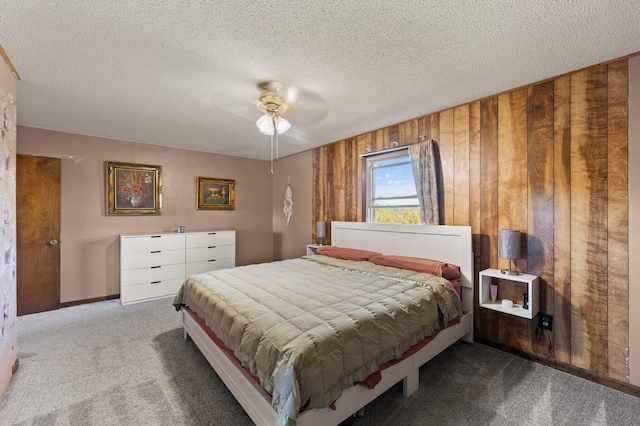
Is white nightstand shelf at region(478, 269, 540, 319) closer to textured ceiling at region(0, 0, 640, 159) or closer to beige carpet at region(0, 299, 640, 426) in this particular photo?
beige carpet at region(0, 299, 640, 426)

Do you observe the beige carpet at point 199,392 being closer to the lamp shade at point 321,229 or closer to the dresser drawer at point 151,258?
the dresser drawer at point 151,258

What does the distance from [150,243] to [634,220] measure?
5406 millimetres

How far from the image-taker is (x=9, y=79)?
7.12 ft

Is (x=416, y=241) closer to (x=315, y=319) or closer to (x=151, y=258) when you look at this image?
(x=315, y=319)

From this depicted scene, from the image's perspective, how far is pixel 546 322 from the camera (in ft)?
7.89

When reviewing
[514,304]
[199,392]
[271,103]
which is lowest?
[199,392]

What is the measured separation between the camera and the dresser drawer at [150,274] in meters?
3.99

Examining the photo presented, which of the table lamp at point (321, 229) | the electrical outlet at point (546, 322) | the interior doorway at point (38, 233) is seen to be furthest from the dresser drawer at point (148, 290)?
the electrical outlet at point (546, 322)

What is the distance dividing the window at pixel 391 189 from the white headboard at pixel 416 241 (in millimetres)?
278

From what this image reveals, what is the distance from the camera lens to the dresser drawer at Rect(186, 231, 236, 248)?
15.1 feet

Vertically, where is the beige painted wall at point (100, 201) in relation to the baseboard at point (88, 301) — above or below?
above

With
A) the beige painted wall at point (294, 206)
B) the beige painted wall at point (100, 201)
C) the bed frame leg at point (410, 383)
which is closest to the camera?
the bed frame leg at point (410, 383)

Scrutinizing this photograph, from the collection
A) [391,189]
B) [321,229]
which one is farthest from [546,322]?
[321,229]

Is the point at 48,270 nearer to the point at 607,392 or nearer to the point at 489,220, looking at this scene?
the point at 489,220
